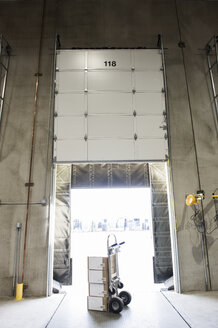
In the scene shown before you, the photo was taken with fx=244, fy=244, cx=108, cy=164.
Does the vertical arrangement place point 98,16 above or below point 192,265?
above

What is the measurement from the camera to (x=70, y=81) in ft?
23.4

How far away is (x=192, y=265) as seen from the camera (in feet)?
19.7

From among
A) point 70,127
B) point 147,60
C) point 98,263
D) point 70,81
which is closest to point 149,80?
point 147,60

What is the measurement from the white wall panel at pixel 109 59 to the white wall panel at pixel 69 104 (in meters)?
1.04

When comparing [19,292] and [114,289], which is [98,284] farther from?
[19,292]

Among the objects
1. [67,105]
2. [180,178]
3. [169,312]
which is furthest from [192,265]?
[67,105]

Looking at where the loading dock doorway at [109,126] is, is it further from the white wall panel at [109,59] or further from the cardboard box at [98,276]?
the cardboard box at [98,276]

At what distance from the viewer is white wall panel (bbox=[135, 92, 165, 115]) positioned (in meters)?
7.04

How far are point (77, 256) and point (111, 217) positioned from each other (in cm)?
163

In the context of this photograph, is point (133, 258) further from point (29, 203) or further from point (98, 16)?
point (98, 16)

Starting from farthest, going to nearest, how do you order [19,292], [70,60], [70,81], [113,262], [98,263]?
[70,60]
[70,81]
[19,292]
[113,262]
[98,263]

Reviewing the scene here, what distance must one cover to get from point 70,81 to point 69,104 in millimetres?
719

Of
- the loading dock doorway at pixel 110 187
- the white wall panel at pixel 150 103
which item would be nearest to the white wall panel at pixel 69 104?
the white wall panel at pixel 150 103

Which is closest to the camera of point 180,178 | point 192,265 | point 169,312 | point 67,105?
point 169,312
